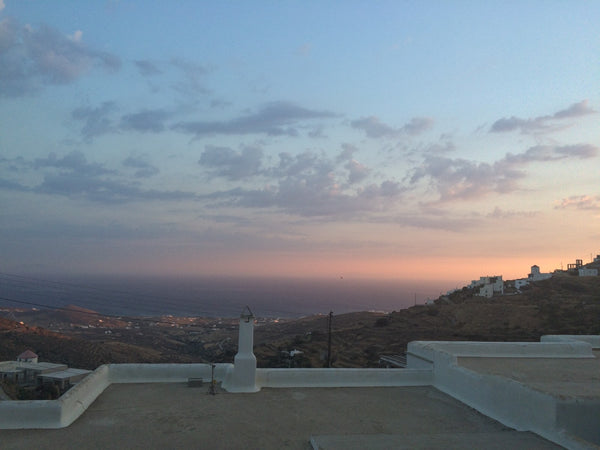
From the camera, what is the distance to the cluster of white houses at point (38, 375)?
1916 cm

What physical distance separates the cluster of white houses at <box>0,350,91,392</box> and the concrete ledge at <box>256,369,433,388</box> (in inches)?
574

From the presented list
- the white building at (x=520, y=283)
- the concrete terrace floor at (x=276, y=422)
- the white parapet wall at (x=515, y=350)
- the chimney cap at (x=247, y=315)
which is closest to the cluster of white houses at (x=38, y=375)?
the concrete terrace floor at (x=276, y=422)

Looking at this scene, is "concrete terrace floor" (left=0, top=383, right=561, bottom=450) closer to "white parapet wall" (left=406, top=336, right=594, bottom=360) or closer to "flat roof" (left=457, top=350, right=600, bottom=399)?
"flat roof" (left=457, top=350, right=600, bottom=399)

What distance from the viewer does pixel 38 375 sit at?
1964 cm

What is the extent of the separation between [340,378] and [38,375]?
17.7 meters

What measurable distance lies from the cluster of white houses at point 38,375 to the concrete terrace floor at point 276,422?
47.7 feet

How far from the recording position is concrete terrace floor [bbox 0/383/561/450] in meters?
4.71

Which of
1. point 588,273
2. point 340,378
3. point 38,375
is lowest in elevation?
point 38,375

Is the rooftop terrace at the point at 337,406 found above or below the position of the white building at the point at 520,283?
below

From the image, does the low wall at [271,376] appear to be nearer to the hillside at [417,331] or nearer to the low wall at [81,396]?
the low wall at [81,396]

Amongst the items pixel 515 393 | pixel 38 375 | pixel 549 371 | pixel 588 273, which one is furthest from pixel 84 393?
pixel 588 273

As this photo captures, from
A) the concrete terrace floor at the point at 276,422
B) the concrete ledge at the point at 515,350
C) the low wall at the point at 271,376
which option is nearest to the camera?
the concrete terrace floor at the point at 276,422

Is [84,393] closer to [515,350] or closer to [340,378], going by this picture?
[340,378]

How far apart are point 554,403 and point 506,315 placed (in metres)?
30.3
